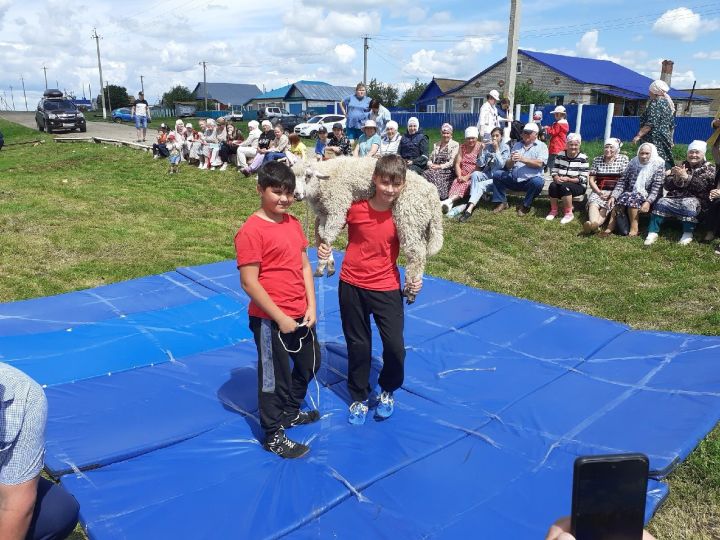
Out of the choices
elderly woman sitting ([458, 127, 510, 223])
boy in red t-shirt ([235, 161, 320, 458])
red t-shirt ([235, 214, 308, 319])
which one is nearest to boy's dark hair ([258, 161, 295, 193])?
boy in red t-shirt ([235, 161, 320, 458])

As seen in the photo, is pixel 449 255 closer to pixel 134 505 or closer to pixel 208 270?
pixel 208 270

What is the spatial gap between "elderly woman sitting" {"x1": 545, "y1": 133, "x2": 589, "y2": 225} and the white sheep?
5474 mm

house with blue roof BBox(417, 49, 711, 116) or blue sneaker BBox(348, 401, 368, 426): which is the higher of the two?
house with blue roof BBox(417, 49, 711, 116)

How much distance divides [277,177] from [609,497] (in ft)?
6.98

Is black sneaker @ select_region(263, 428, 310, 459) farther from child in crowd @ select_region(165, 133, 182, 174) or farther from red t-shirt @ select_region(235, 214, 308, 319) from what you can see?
child in crowd @ select_region(165, 133, 182, 174)

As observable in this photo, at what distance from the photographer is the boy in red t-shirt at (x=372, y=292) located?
3309mm

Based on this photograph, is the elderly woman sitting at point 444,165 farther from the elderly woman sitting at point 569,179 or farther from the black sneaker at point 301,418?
the black sneaker at point 301,418

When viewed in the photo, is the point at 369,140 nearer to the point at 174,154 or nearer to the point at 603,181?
the point at 603,181

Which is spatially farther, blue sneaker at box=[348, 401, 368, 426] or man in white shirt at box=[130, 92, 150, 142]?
man in white shirt at box=[130, 92, 150, 142]

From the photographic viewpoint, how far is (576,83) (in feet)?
106

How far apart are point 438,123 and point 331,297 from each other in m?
26.3

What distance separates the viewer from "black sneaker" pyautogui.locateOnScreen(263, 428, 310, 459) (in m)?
3.05

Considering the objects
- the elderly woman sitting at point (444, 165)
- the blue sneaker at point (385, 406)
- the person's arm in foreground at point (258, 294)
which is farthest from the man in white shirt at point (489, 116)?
the person's arm in foreground at point (258, 294)

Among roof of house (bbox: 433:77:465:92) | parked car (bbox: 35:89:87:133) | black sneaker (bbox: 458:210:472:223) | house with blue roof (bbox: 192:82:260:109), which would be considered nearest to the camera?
black sneaker (bbox: 458:210:472:223)
